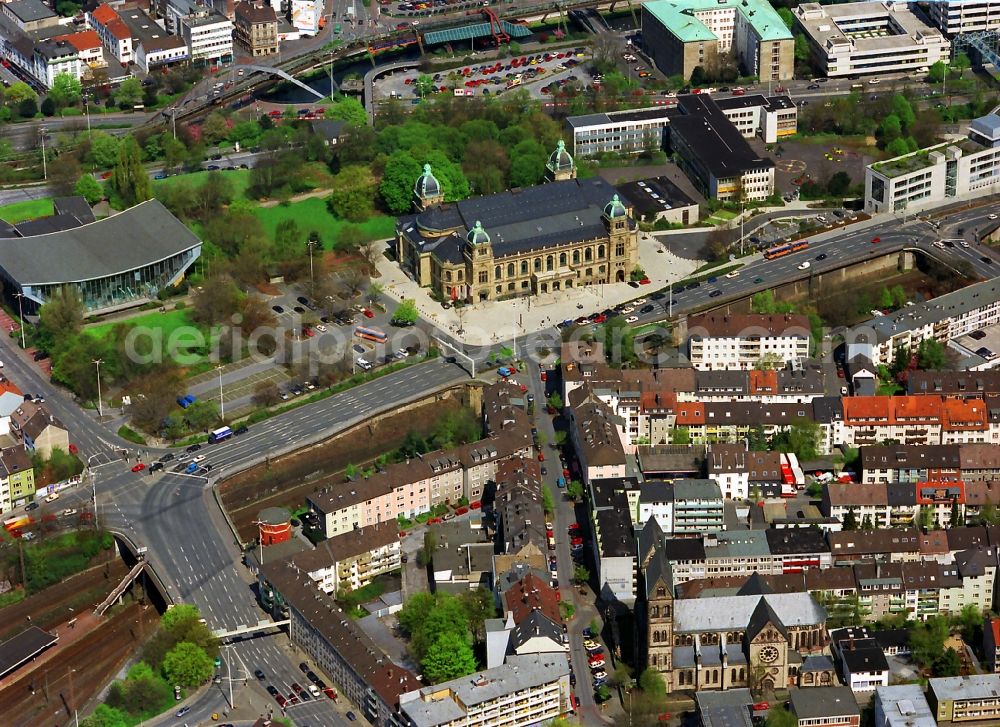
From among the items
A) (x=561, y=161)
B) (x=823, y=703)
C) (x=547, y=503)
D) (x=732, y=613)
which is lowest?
(x=823, y=703)

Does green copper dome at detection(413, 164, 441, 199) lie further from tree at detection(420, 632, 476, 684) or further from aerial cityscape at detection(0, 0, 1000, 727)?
tree at detection(420, 632, 476, 684)

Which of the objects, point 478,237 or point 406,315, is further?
point 478,237

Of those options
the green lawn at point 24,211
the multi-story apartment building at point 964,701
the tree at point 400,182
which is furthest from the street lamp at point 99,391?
the multi-story apartment building at point 964,701

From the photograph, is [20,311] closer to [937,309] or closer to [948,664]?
[937,309]

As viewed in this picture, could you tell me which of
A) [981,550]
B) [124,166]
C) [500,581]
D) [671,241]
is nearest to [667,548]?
[500,581]

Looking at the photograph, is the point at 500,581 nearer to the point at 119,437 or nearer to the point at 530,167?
the point at 119,437

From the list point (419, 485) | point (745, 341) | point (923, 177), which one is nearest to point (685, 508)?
point (419, 485)
